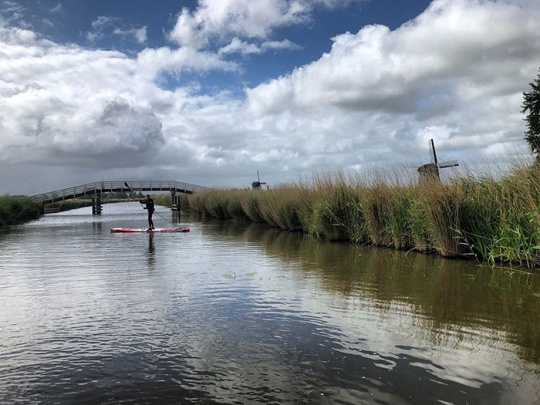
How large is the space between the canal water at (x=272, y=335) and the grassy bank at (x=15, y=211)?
29.3 meters

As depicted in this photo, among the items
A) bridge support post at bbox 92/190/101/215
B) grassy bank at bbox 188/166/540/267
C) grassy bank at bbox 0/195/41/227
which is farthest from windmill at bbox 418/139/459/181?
bridge support post at bbox 92/190/101/215

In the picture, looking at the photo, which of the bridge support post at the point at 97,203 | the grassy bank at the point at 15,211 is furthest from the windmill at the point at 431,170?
the bridge support post at the point at 97,203

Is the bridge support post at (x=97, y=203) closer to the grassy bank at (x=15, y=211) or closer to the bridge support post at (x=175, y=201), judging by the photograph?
the grassy bank at (x=15, y=211)

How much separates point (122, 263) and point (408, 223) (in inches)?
350

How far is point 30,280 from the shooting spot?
10398 millimetres

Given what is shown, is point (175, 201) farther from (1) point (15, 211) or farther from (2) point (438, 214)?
(2) point (438, 214)

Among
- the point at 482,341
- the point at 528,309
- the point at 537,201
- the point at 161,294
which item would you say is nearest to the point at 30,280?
the point at 161,294

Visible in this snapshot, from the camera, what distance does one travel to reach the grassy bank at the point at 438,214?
35.2ft

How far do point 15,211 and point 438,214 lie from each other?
40.2 meters

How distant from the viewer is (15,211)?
41281 millimetres

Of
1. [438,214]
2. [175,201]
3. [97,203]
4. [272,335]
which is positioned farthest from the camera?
[175,201]

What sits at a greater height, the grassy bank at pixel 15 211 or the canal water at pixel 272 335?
the grassy bank at pixel 15 211

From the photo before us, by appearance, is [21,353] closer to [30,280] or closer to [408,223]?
[30,280]

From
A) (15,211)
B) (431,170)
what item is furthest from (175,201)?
(431,170)
